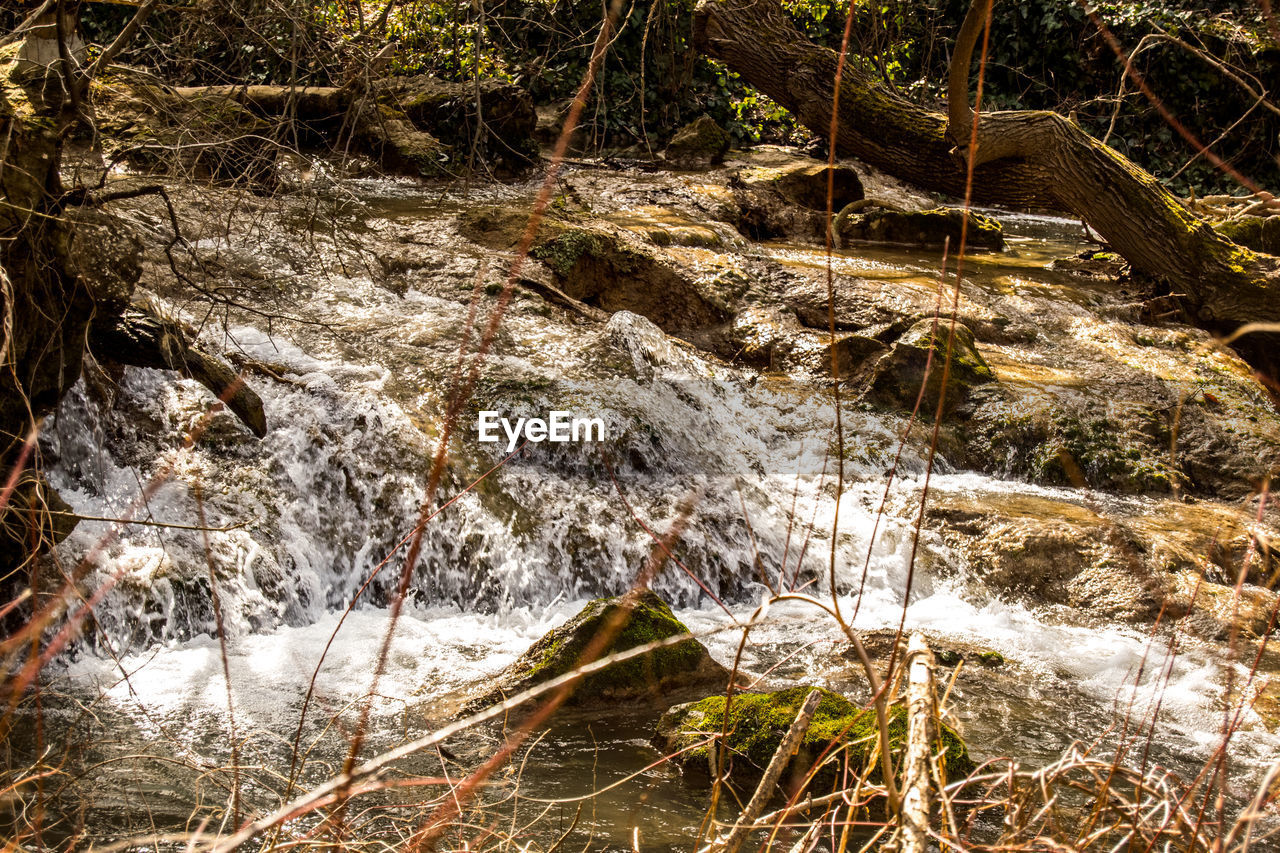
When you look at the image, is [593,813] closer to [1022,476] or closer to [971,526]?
[971,526]

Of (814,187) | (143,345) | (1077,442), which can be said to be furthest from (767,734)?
(814,187)

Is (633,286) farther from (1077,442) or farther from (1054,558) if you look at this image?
(1054,558)

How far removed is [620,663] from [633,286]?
15.4ft

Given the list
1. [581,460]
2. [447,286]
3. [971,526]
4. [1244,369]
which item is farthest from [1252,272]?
[447,286]

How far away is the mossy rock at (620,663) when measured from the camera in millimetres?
4004

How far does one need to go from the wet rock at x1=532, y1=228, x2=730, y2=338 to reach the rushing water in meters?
0.70

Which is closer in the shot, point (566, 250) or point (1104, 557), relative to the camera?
point (1104, 557)

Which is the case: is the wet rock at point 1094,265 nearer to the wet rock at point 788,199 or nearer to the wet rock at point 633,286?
the wet rock at point 788,199

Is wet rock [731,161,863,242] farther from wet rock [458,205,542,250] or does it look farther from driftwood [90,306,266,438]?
driftwood [90,306,266,438]

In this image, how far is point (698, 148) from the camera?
12.6 meters

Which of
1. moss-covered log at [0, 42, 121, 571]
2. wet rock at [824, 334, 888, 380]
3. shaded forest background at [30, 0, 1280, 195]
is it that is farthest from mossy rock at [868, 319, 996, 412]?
shaded forest background at [30, 0, 1280, 195]

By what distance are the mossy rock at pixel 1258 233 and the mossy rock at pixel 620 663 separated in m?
6.41

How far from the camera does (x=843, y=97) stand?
8898 mm

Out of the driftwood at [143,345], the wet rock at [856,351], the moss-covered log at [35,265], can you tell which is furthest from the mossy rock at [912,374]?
the moss-covered log at [35,265]
